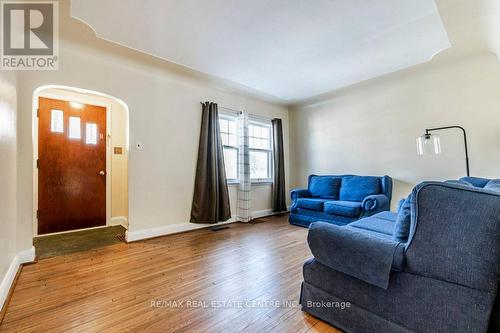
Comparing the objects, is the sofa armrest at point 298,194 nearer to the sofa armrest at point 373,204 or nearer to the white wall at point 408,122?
the white wall at point 408,122

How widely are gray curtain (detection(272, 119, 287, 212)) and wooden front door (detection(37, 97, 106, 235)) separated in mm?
3327

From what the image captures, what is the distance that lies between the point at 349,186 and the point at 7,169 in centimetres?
443

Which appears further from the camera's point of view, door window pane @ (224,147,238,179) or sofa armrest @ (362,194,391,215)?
door window pane @ (224,147,238,179)

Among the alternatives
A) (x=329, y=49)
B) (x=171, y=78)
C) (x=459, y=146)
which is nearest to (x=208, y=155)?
(x=171, y=78)

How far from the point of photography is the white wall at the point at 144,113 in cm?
254

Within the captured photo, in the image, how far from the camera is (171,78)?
364cm

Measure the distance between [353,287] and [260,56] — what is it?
2.81 metres

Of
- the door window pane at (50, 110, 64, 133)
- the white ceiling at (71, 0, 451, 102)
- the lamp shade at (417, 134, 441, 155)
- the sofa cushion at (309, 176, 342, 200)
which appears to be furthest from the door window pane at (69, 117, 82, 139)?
the lamp shade at (417, 134, 441, 155)

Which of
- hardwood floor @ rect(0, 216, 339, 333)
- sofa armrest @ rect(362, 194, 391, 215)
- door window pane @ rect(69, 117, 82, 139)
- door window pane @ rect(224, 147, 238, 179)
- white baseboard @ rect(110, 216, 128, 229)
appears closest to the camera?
hardwood floor @ rect(0, 216, 339, 333)

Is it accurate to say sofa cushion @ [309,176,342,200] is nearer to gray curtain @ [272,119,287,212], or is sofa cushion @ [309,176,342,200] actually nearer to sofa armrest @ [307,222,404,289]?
gray curtain @ [272,119,287,212]

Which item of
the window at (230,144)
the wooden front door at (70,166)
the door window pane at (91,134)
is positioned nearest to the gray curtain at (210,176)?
the window at (230,144)

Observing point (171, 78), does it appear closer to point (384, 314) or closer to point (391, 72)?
point (391, 72)

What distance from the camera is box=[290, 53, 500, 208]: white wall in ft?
10.2

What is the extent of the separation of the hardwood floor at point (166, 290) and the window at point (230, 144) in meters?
1.72
